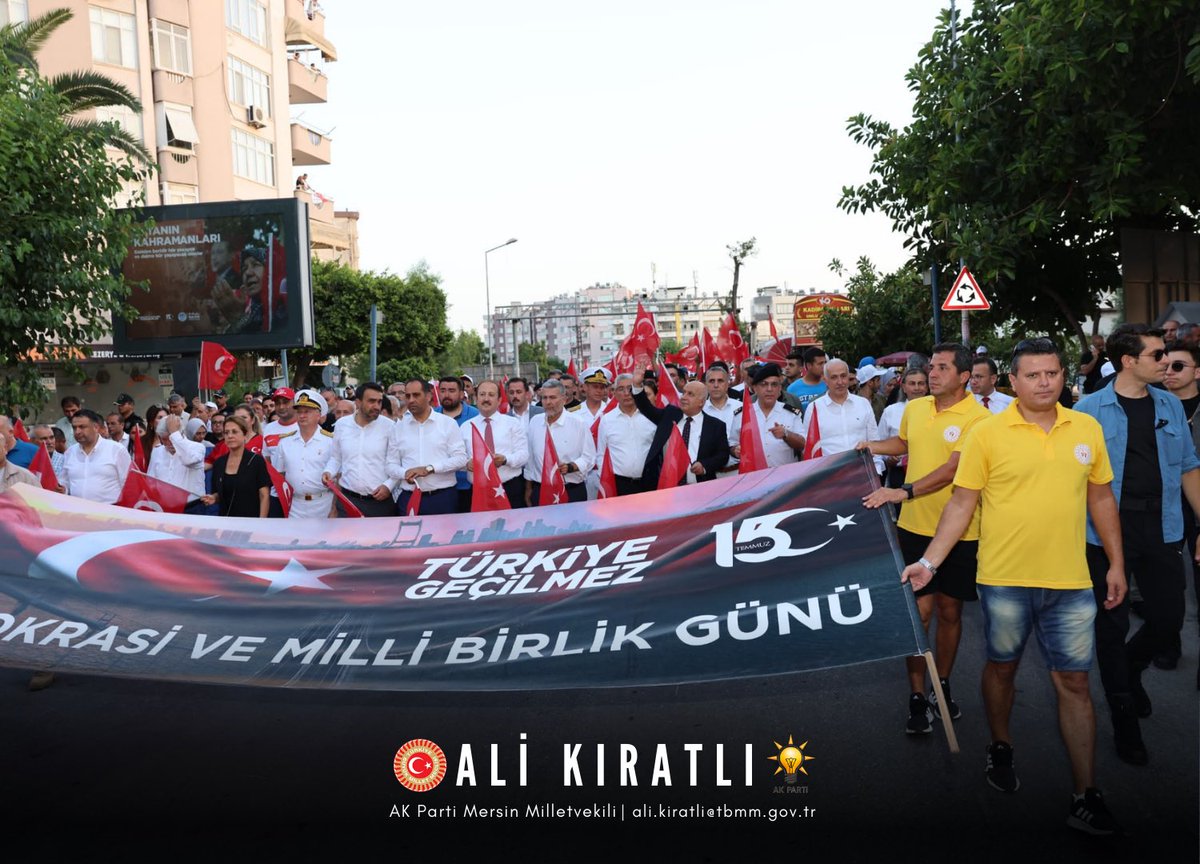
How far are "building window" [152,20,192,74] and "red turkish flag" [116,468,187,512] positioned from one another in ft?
94.4

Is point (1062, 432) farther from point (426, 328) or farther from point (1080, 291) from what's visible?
point (426, 328)

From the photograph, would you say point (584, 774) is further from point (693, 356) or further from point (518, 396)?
point (693, 356)

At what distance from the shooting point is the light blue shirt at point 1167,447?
5.34 meters

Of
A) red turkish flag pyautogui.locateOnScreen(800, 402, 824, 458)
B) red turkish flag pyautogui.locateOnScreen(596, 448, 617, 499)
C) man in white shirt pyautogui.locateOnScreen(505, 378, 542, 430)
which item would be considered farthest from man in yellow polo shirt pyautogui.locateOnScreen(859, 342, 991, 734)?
man in white shirt pyautogui.locateOnScreen(505, 378, 542, 430)

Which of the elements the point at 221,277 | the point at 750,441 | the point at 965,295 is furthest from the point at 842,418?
the point at 221,277

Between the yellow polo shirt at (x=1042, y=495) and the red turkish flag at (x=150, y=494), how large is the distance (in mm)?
6748

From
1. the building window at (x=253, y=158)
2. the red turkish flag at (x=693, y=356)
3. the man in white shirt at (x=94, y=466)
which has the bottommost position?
the man in white shirt at (x=94, y=466)

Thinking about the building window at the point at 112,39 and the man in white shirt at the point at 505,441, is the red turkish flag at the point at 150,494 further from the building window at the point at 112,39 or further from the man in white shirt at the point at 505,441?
the building window at the point at 112,39

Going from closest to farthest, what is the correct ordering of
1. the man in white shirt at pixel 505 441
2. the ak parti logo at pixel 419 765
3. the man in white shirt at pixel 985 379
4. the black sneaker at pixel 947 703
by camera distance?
the ak parti logo at pixel 419 765 < the black sneaker at pixel 947 703 < the man in white shirt at pixel 985 379 < the man in white shirt at pixel 505 441

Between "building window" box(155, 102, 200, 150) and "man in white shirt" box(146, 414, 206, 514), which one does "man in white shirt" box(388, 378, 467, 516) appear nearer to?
"man in white shirt" box(146, 414, 206, 514)

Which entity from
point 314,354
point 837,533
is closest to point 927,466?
point 837,533

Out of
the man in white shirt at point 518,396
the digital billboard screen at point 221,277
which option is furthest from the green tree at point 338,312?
the man in white shirt at point 518,396

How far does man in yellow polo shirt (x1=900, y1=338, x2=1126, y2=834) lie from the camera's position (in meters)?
4.38

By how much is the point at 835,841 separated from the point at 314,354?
137 ft
